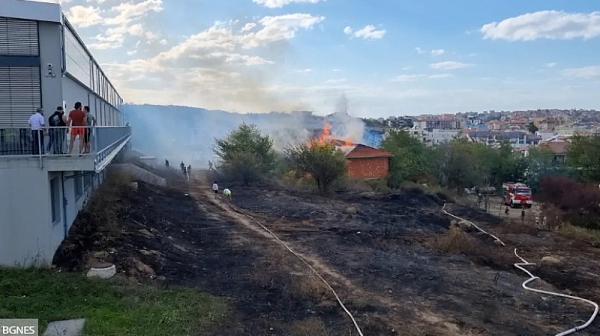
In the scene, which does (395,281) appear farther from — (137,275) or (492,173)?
(492,173)

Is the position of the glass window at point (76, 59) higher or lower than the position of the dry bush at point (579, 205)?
higher

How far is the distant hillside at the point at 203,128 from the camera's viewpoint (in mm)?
67625

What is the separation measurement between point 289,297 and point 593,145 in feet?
130

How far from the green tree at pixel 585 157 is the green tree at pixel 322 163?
22.5 metres

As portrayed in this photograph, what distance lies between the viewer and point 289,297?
10391mm

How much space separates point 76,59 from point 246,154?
20.9 meters

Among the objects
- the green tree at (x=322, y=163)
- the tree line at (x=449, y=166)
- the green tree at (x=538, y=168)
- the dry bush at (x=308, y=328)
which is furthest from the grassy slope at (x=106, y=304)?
the green tree at (x=538, y=168)

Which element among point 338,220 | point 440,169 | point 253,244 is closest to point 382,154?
point 440,169

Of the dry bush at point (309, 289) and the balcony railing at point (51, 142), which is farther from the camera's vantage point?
the balcony railing at point (51, 142)

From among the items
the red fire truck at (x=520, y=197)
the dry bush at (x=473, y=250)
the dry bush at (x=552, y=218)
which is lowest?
the red fire truck at (x=520, y=197)

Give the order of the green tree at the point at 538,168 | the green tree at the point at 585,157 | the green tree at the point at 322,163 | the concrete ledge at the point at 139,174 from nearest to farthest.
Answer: the concrete ledge at the point at 139,174, the green tree at the point at 322,163, the green tree at the point at 585,157, the green tree at the point at 538,168

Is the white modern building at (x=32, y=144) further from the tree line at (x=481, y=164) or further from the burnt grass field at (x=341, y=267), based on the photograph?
the tree line at (x=481, y=164)

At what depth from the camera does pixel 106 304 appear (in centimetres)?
882

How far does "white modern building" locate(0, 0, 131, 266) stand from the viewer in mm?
10469
